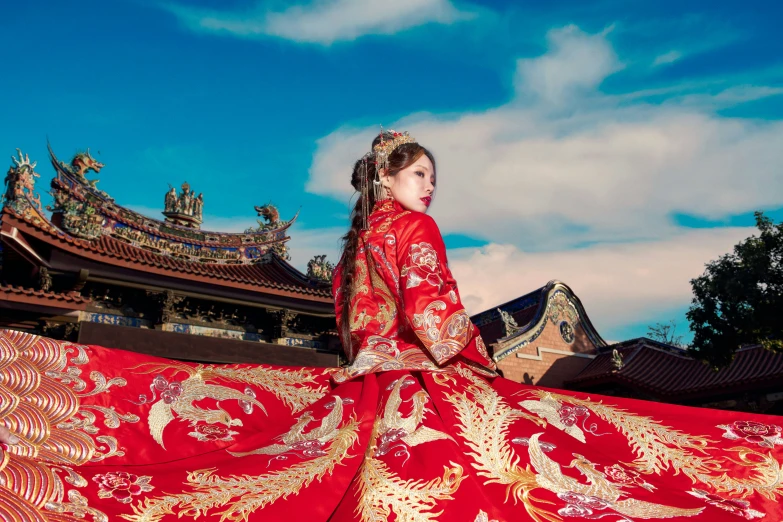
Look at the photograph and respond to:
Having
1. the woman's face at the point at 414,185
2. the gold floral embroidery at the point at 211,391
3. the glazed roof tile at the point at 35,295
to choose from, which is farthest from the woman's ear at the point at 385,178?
the glazed roof tile at the point at 35,295

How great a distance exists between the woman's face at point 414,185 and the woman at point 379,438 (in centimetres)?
31

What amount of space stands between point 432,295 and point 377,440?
62cm

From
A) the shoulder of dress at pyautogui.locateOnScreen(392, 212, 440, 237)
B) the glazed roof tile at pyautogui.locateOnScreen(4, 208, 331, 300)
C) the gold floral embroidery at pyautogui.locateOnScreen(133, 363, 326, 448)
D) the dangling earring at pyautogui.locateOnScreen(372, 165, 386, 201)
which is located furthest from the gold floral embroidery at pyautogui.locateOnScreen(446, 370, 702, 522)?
the glazed roof tile at pyautogui.locateOnScreen(4, 208, 331, 300)

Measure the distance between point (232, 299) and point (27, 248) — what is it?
291cm

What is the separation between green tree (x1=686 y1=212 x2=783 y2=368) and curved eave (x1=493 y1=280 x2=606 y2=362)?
4.19 m

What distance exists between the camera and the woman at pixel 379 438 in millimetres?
1642

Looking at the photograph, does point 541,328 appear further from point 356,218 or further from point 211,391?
point 211,391

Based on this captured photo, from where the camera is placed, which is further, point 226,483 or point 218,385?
point 218,385

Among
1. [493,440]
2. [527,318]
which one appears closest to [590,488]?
[493,440]

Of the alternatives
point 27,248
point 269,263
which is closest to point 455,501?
point 27,248

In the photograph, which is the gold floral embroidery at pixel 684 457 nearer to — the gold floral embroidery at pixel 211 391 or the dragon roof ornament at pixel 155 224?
the gold floral embroidery at pixel 211 391

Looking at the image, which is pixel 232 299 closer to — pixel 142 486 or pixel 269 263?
pixel 269 263

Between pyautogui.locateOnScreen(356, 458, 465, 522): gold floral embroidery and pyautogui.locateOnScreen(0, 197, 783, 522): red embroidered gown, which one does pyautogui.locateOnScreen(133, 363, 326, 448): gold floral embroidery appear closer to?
pyautogui.locateOnScreen(0, 197, 783, 522): red embroidered gown

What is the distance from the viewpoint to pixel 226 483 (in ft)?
5.56
